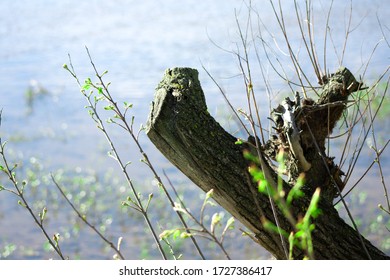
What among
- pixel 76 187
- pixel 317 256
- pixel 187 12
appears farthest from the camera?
pixel 187 12

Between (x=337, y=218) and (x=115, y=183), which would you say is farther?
(x=115, y=183)

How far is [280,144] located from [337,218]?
0.87 ft

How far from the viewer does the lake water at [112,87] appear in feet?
13.0

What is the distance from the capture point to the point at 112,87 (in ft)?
15.8

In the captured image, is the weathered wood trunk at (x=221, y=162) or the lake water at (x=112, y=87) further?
the lake water at (x=112, y=87)

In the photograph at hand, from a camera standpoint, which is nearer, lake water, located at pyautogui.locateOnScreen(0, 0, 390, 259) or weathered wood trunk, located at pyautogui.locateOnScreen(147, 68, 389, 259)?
weathered wood trunk, located at pyautogui.locateOnScreen(147, 68, 389, 259)

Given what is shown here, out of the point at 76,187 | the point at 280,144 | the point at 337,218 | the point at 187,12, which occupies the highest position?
the point at 187,12

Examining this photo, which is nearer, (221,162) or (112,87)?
(221,162)

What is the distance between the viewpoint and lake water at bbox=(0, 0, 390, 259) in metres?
3.96
